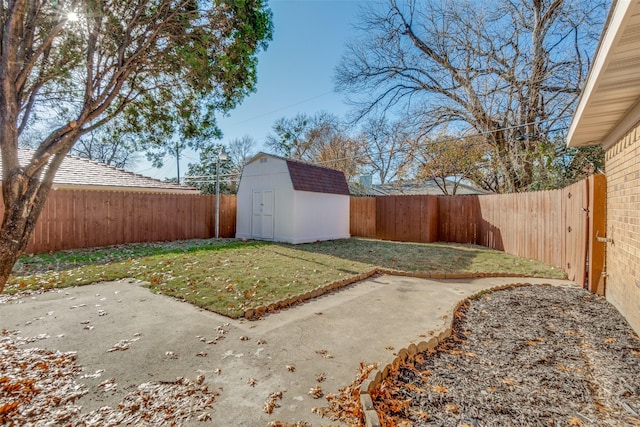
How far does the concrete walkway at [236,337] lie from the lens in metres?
2.36

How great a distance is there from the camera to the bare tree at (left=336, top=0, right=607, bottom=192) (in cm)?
1146

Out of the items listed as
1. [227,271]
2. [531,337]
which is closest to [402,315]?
[531,337]

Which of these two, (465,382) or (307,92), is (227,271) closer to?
(465,382)

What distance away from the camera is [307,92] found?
17906 millimetres

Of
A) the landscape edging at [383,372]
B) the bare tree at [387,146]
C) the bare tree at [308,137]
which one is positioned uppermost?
the bare tree at [308,137]

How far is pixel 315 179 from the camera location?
12016 millimetres

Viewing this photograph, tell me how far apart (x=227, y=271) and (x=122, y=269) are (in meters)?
2.30

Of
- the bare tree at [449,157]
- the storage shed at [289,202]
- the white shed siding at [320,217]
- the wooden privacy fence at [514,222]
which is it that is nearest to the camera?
the wooden privacy fence at [514,222]

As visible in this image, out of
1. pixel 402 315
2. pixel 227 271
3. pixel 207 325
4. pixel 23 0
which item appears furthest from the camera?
pixel 227 271

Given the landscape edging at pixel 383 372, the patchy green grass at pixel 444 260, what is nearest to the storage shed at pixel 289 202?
the patchy green grass at pixel 444 260

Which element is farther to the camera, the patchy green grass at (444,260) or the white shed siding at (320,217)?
the white shed siding at (320,217)

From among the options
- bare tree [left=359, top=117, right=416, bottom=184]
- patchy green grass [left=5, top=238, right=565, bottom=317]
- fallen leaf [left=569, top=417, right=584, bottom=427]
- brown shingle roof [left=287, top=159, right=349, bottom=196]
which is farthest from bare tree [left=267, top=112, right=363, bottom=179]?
fallen leaf [left=569, top=417, right=584, bottom=427]

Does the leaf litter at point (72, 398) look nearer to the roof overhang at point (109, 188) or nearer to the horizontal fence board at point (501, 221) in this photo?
the horizontal fence board at point (501, 221)

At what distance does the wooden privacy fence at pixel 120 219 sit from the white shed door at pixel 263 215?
6.51 ft
